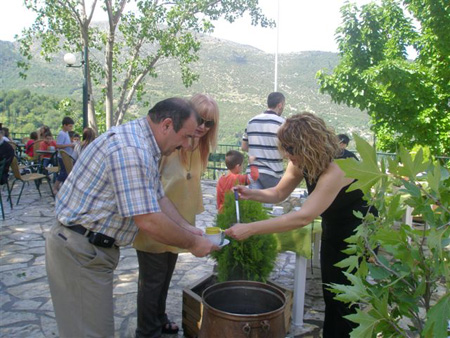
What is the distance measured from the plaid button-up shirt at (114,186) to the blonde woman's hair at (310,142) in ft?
2.92

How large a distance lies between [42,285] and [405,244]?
445 cm

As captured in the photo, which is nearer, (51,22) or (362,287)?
(362,287)

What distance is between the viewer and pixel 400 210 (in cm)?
105

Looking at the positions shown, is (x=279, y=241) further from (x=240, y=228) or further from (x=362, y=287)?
(x=362, y=287)

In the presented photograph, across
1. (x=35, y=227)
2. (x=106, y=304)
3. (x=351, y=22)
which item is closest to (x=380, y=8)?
(x=351, y=22)

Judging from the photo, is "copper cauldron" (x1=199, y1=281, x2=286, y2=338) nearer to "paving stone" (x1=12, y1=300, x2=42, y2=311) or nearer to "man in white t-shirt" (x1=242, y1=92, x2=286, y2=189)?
"paving stone" (x1=12, y1=300, x2=42, y2=311)

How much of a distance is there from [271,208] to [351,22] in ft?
26.7

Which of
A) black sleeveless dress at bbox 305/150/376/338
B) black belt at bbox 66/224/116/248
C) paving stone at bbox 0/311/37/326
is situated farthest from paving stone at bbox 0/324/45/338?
black sleeveless dress at bbox 305/150/376/338

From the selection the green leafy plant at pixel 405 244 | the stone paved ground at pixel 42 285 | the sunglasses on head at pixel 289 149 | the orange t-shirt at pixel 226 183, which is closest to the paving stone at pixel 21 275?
the stone paved ground at pixel 42 285

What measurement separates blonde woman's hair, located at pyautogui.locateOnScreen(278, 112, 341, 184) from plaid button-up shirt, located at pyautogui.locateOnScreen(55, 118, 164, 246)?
0.89 m

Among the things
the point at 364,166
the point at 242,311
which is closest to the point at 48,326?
the point at 242,311

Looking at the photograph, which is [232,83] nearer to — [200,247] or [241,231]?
[241,231]

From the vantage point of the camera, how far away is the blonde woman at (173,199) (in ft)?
9.21

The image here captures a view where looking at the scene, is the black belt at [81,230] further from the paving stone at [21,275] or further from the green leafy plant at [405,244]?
the paving stone at [21,275]
